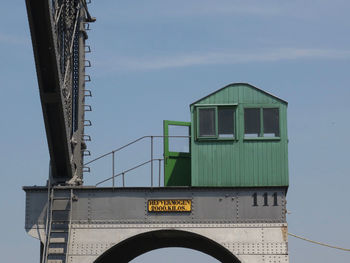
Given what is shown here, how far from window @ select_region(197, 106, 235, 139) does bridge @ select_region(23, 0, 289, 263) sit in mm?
37

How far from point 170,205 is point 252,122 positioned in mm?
4358

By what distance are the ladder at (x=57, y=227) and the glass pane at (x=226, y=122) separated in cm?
603

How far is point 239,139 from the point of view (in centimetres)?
2873

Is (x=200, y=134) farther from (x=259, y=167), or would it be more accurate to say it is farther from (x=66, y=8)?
(x=66, y=8)

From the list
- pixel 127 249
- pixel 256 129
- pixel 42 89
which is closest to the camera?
pixel 42 89

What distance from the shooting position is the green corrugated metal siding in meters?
28.4

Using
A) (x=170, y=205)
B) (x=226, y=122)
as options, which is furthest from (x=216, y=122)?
(x=170, y=205)

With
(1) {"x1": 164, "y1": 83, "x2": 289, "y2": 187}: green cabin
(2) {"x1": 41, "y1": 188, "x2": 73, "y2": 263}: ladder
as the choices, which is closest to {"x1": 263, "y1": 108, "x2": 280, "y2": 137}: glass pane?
(1) {"x1": 164, "y1": 83, "x2": 289, "y2": 187}: green cabin

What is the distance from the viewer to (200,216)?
2809cm

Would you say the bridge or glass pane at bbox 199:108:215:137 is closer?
the bridge

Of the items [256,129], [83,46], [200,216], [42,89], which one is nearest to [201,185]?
[200,216]

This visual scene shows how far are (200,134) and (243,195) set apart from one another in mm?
2803

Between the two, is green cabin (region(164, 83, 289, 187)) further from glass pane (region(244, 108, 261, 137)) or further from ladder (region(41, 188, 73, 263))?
ladder (region(41, 188, 73, 263))

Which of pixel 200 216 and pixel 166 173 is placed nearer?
pixel 200 216
